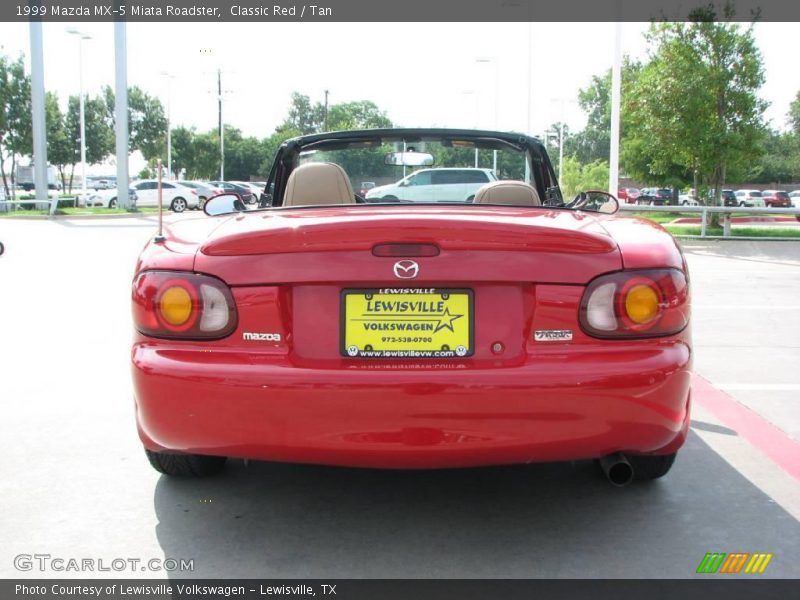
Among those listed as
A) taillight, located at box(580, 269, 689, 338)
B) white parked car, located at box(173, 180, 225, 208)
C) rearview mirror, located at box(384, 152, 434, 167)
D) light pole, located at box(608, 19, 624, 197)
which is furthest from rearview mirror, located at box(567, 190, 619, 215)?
white parked car, located at box(173, 180, 225, 208)

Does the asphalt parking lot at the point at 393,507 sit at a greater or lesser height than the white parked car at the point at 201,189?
lesser

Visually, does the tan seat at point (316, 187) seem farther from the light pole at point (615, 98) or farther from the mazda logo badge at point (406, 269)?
the light pole at point (615, 98)

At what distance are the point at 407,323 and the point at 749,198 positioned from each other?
6700cm

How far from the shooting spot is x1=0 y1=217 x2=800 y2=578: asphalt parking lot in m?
3.05

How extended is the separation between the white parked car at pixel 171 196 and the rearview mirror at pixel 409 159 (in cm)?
3853

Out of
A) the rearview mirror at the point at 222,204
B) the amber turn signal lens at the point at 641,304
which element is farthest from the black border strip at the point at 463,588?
the rearview mirror at the point at 222,204

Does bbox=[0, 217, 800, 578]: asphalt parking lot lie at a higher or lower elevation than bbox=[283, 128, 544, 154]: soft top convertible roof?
lower

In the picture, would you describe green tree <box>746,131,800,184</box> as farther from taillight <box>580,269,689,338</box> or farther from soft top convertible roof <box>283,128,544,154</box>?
taillight <box>580,269,689,338</box>

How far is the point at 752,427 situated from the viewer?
15.6 feet

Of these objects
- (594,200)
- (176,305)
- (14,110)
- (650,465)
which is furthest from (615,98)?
(14,110)

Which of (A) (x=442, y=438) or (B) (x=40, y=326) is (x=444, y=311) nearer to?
(A) (x=442, y=438)

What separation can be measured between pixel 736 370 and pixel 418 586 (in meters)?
4.10

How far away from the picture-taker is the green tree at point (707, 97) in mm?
21438

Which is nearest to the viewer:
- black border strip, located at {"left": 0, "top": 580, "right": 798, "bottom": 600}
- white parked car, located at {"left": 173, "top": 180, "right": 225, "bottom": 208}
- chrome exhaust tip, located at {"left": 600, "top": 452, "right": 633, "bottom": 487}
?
black border strip, located at {"left": 0, "top": 580, "right": 798, "bottom": 600}
